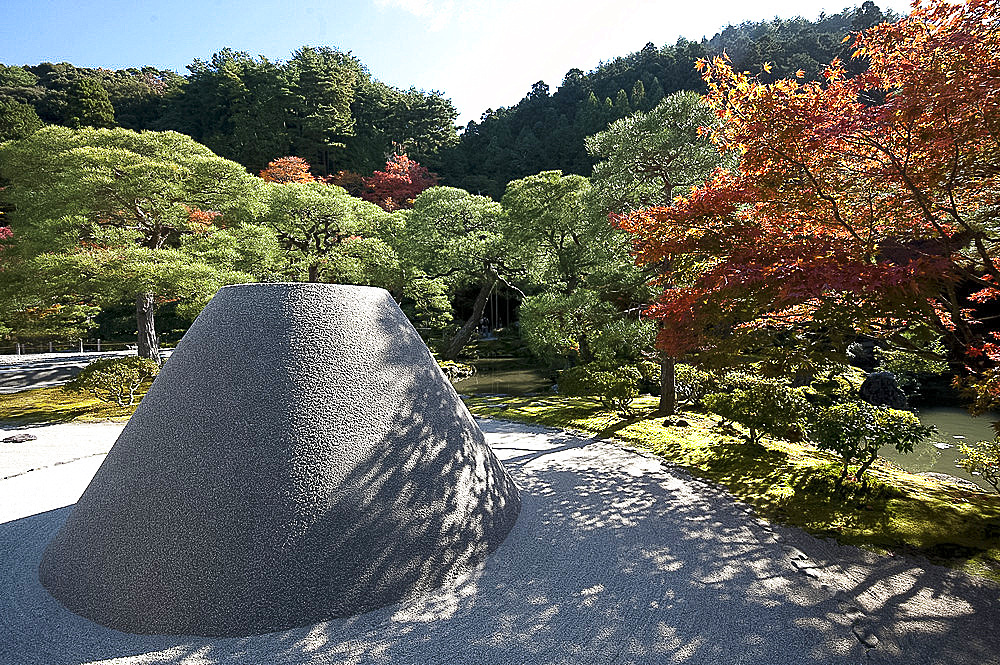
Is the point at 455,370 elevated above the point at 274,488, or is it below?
below

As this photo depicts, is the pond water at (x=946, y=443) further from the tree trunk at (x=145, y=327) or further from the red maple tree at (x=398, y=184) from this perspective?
the red maple tree at (x=398, y=184)

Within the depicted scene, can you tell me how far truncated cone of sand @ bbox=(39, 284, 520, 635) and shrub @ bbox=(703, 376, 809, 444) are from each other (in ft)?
15.9

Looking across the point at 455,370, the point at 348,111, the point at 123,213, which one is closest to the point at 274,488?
the point at 455,370

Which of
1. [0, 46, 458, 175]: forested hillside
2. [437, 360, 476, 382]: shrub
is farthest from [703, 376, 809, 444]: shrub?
[0, 46, 458, 175]: forested hillside

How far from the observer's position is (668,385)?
10.1 meters

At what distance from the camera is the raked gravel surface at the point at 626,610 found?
3.25m

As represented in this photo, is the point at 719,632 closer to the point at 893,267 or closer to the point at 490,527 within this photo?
the point at 490,527

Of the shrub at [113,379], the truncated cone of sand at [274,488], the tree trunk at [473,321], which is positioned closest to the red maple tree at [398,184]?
the tree trunk at [473,321]

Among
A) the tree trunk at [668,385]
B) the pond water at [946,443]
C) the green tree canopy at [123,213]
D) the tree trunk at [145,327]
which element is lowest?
the pond water at [946,443]

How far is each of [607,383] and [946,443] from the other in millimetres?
7530

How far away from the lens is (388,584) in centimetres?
380

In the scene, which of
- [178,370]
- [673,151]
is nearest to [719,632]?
[178,370]

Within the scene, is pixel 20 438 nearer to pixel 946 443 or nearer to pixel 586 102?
pixel 946 443

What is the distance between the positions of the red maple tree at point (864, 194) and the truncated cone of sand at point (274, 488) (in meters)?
3.38
